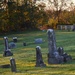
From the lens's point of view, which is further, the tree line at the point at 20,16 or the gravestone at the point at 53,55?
the tree line at the point at 20,16

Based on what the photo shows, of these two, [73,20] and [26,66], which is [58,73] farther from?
[73,20]

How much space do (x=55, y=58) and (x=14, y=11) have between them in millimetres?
42407

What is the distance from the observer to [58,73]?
49.2 feet

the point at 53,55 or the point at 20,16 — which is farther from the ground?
the point at 53,55

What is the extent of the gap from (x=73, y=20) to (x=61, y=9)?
268 inches

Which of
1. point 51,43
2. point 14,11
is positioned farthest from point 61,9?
point 51,43

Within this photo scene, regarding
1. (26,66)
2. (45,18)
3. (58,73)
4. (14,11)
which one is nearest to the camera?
(58,73)

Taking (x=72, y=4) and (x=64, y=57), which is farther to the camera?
(x=72, y=4)

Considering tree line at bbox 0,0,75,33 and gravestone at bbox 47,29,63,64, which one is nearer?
gravestone at bbox 47,29,63,64

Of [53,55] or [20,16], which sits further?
[20,16]

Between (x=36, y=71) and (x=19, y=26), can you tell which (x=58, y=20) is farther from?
(x=36, y=71)

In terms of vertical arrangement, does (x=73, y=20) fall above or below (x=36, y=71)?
below

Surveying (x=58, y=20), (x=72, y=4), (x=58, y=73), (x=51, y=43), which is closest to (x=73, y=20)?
(x=58, y=20)

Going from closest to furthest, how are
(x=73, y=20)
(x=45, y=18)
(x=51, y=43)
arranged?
(x=51, y=43) < (x=45, y=18) < (x=73, y=20)
